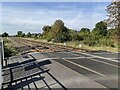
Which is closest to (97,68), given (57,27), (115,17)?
(115,17)

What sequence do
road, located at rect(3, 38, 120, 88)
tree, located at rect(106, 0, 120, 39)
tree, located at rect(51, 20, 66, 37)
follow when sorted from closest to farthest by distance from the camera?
1. road, located at rect(3, 38, 120, 88)
2. tree, located at rect(106, 0, 120, 39)
3. tree, located at rect(51, 20, 66, 37)

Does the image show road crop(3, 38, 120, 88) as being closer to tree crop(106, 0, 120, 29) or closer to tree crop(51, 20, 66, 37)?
tree crop(106, 0, 120, 29)

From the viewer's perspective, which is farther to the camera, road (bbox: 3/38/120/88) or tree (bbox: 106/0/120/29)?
tree (bbox: 106/0/120/29)

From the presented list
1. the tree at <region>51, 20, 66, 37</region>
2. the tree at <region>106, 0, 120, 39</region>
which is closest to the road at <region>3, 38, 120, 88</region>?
the tree at <region>106, 0, 120, 39</region>

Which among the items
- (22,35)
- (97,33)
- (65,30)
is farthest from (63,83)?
(22,35)

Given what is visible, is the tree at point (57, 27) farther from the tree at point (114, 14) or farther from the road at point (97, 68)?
the road at point (97, 68)

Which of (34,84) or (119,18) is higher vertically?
(119,18)

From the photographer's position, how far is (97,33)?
67812 mm

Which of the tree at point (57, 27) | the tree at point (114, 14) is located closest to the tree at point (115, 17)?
the tree at point (114, 14)

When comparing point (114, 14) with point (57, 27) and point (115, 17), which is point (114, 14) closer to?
point (115, 17)

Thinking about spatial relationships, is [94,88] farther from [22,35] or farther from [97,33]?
[22,35]

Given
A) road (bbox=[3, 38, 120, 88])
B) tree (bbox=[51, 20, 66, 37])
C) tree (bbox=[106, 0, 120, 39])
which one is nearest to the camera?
road (bbox=[3, 38, 120, 88])

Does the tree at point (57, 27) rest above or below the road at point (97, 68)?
above

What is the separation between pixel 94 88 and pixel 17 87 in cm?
252
